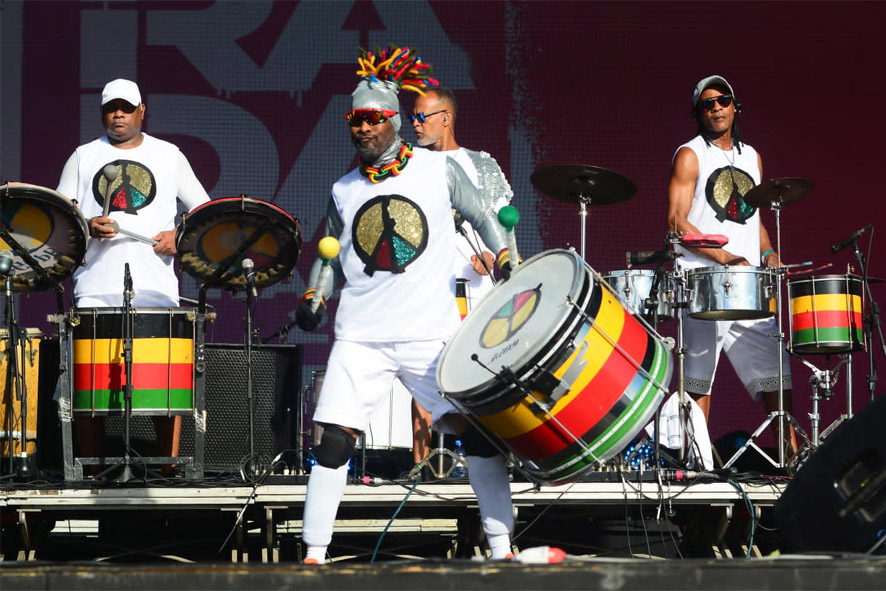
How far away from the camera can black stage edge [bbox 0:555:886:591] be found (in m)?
3.00

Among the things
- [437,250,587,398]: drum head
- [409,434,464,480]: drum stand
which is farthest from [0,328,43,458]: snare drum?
[437,250,587,398]: drum head

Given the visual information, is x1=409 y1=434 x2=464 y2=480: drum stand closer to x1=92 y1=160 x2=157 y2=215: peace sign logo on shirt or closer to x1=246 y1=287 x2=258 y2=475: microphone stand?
x1=246 y1=287 x2=258 y2=475: microphone stand

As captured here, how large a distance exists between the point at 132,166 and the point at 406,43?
10.6 ft

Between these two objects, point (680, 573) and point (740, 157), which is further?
point (740, 157)

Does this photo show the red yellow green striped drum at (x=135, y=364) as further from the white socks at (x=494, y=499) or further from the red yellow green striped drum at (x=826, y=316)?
the red yellow green striped drum at (x=826, y=316)

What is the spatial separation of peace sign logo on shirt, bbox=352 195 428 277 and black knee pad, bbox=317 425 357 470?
2.16 feet

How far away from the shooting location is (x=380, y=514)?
6133 mm

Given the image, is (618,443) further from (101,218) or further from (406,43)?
(406,43)

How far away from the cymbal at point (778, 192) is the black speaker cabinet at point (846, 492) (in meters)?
2.78

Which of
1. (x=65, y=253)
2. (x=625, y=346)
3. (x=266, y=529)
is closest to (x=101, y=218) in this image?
(x=65, y=253)

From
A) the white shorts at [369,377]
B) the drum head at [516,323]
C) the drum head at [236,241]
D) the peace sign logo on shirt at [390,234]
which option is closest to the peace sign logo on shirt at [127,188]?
the drum head at [236,241]

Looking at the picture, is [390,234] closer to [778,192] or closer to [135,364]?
[135,364]

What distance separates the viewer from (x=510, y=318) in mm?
4695

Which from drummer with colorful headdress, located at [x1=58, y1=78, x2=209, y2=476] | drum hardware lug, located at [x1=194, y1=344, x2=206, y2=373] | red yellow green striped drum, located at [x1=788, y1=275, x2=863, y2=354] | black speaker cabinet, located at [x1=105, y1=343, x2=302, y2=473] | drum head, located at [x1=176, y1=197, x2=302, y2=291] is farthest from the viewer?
red yellow green striped drum, located at [x1=788, y1=275, x2=863, y2=354]
